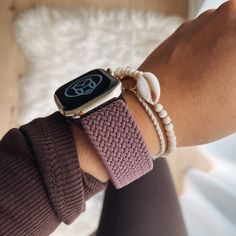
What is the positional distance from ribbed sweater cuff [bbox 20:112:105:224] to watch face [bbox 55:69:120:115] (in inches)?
1.2

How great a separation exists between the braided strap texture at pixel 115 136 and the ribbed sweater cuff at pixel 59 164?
31 millimetres

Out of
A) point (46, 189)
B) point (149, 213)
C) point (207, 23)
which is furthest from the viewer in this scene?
→ point (149, 213)

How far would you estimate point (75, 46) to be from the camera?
3.50 feet

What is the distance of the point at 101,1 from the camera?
109 centimetres

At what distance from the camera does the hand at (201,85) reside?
0.55 metres

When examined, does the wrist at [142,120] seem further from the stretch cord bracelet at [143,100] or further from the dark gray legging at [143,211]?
the dark gray legging at [143,211]

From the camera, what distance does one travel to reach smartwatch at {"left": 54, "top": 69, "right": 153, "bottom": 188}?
486 mm

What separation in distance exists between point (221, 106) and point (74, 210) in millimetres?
215

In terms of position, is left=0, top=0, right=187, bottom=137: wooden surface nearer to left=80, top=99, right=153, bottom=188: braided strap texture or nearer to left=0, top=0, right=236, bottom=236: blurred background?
left=0, top=0, right=236, bottom=236: blurred background

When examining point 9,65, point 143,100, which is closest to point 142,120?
point 143,100

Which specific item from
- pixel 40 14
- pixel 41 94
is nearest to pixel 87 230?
pixel 41 94

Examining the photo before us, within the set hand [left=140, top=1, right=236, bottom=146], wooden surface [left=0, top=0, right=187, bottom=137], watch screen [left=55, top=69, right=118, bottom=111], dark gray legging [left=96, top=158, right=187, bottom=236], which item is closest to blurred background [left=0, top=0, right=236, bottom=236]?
wooden surface [left=0, top=0, right=187, bottom=137]

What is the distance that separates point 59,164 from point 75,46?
62cm

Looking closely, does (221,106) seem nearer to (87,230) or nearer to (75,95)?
(75,95)
